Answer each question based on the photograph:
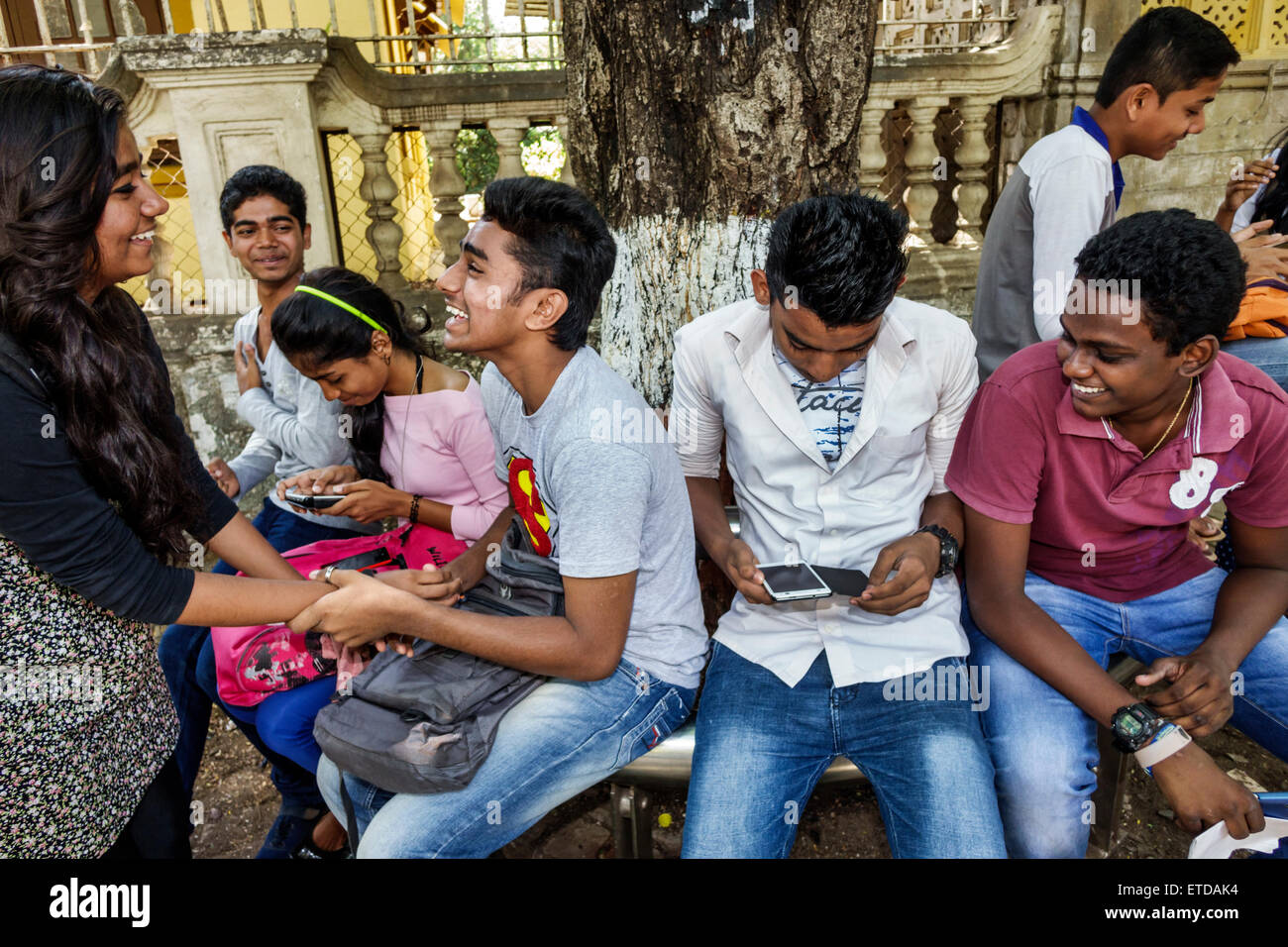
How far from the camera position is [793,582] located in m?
2.05

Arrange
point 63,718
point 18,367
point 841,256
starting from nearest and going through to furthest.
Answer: point 18,367 < point 63,718 < point 841,256

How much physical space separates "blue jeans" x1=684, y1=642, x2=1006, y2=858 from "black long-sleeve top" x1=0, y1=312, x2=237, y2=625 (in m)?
1.24

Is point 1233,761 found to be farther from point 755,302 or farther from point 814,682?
point 755,302

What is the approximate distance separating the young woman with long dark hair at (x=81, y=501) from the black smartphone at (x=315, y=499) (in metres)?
0.64

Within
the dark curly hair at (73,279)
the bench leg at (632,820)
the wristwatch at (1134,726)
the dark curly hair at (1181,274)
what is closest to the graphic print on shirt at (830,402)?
the dark curly hair at (1181,274)

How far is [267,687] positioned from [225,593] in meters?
0.49

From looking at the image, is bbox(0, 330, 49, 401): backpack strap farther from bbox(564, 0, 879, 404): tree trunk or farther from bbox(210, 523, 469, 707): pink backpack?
bbox(564, 0, 879, 404): tree trunk

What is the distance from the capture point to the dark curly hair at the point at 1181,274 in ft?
6.34

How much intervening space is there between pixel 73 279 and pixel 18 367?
20 cm

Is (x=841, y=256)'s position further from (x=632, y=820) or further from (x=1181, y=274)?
(x=632, y=820)

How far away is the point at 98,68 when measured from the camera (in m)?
5.13

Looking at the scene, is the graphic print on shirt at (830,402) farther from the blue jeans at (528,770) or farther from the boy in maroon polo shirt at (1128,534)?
the blue jeans at (528,770)

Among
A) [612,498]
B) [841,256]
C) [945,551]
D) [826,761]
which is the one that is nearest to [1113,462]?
[945,551]
